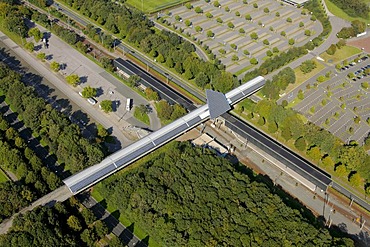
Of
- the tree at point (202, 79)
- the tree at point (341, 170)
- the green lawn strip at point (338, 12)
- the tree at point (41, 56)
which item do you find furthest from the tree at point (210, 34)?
the tree at point (341, 170)

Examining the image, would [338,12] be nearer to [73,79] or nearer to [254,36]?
[254,36]

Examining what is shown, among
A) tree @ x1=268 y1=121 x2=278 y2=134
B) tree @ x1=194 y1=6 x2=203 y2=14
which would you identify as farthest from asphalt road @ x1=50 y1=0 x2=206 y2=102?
tree @ x1=194 y1=6 x2=203 y2=14

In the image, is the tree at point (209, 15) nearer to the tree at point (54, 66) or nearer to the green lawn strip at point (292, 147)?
the green lawn strip at point (292, 147)

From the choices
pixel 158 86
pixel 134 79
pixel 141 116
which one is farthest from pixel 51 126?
pixel 158 86

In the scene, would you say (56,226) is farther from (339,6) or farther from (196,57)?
(339,6)

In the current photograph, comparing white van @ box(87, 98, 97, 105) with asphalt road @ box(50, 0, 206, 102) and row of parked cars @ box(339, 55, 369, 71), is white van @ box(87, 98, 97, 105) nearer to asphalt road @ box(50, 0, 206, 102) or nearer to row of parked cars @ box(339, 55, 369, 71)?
asphalt road @ box(50, 0, 206, 102)

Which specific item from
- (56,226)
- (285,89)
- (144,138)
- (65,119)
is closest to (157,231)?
(56,226)
